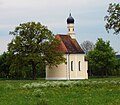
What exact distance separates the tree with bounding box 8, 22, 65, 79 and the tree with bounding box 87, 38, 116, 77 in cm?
1623

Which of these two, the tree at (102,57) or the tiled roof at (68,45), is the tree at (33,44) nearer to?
the tiled roof at (68,45)

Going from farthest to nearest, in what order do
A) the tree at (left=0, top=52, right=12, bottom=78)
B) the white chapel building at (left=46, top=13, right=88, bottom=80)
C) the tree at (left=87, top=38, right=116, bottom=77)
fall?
the tree at (left=0, top=52, right=12, bottom=78) → the tree at (left=87, top=38, right=116, bottom=77) → the white chapel building at (left=46, top=13, right=88, bottom=80)

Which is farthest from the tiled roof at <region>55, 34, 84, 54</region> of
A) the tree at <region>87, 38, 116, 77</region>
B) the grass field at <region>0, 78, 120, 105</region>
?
the grass field at <region>0, 78, 120, 105</region>

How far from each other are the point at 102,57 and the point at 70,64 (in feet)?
25.6

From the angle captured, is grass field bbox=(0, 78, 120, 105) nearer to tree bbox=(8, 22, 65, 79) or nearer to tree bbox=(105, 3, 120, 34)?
tree bbox=(105, 3, 120, 34)

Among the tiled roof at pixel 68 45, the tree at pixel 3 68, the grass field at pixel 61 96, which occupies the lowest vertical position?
the grass field at pixel 61 96

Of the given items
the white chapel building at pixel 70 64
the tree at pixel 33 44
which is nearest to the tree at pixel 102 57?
the white chapel building at pixel 70 64

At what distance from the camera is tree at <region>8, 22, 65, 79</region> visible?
265ft

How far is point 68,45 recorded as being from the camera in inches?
3743

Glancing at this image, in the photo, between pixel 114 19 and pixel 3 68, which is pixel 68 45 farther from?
pixel 114 19

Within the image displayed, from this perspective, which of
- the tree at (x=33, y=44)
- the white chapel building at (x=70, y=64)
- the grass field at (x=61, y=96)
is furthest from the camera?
the white chapel building at (x=70, y=64)

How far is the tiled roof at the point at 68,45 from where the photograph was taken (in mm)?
93406

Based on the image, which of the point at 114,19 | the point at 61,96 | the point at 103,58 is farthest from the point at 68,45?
the point at 61,96

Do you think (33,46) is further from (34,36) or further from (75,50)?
(75,50)
